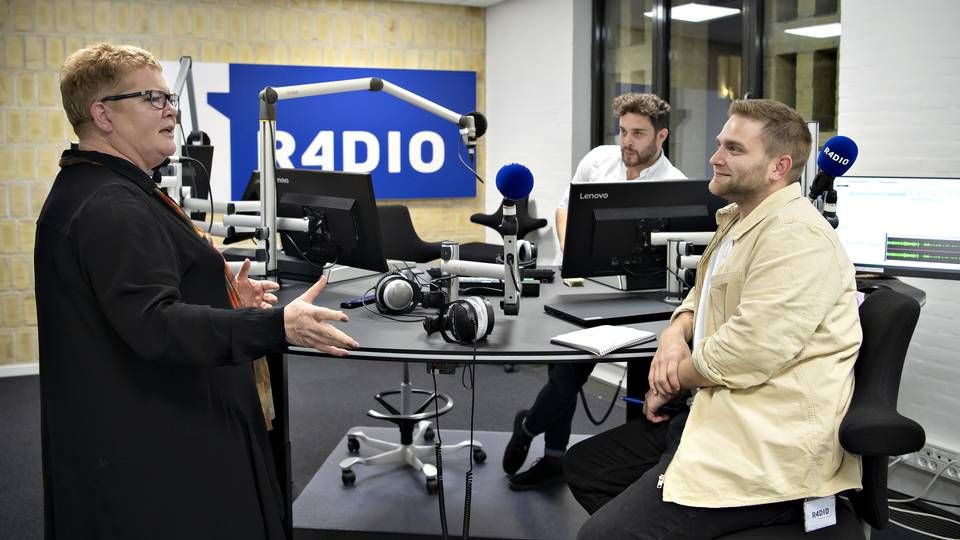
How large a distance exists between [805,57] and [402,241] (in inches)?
92.9

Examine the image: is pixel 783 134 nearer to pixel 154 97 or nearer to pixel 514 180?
pixel 514 180

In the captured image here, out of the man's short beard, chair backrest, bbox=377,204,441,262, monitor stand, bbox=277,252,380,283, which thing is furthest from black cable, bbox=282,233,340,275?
chair backrest, bbox=377,204,441,262

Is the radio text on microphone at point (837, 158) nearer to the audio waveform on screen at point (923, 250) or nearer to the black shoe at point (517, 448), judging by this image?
the audio waveform on screen at point (923, 250)

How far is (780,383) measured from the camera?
6.04 feet

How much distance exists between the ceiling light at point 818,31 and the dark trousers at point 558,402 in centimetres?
197

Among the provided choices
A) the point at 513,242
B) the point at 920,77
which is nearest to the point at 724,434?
the point at 513,242

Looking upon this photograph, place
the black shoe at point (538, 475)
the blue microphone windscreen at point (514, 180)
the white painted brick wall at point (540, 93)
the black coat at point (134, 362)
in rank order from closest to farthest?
the black coat at point (134, 362) < the blue microphone windscreen at point (514, 180) < the black shoe at point (538, 475) < the white painted brick wall at point (540, 93)

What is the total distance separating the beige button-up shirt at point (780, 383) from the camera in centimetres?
180

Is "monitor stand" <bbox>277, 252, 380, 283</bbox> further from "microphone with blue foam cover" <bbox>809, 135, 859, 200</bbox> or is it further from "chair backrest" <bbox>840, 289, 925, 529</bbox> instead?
"chair backrest" <bbox>840, 289, 925, 529</bbox>

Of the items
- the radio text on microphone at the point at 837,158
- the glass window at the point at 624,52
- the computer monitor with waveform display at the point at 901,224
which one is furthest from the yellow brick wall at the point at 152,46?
the radio text on microphone at the point at 837,158

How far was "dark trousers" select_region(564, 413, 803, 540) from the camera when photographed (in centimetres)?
183

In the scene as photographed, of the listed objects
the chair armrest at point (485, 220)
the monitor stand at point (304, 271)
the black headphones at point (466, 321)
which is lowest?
the black headphones at point (466, 321)

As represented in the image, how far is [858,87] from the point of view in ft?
11.8

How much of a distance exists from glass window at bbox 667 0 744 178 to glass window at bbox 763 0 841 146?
0.77 feet
